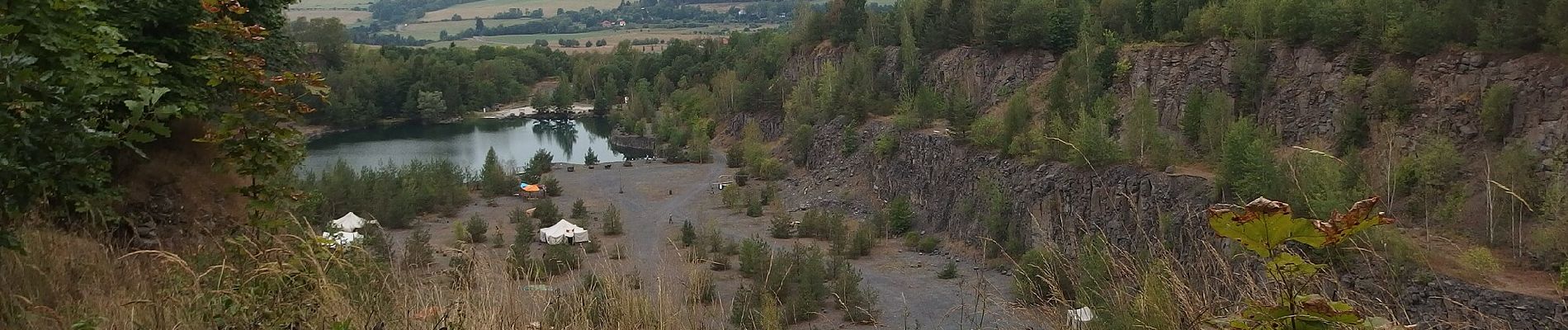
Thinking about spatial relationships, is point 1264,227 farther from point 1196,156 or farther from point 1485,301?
point 1196,156

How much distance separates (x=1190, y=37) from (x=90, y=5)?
26964 mm

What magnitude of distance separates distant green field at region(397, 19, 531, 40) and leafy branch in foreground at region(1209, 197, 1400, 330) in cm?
16638

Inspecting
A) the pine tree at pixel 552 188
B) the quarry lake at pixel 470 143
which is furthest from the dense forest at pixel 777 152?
the quarry lake at pixel 470 143

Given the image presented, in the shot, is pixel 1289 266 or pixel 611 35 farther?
pixel 611 35

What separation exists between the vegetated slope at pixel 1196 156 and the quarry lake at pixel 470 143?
26.6 meters

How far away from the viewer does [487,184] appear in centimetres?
4366

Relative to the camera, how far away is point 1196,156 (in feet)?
79.0

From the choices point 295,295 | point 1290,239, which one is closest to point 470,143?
point 295,295

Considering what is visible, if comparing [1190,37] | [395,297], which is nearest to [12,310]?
[395,297]

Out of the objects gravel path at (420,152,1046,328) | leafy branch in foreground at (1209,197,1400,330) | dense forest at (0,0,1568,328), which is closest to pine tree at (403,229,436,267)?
dense forest at (0,0,1568,328)

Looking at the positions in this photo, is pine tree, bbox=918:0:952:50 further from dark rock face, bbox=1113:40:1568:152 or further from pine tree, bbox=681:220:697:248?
pine tree, bbox=681:220:697:248

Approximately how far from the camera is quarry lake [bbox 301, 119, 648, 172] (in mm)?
59375

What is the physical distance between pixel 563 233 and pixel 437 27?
156 meters

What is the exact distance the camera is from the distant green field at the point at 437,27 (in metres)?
168
